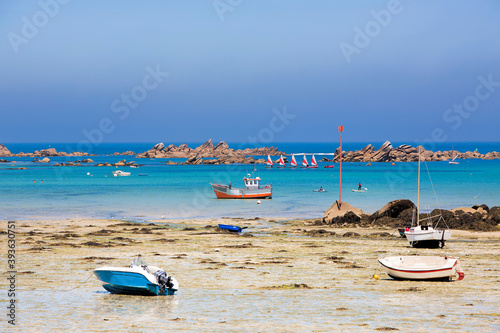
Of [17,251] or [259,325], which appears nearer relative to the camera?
[259,325]

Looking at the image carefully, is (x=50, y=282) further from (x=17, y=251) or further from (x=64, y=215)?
(x=64, y=215)

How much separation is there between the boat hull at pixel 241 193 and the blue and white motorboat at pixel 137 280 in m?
52.2

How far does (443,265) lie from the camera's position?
73.3 ft

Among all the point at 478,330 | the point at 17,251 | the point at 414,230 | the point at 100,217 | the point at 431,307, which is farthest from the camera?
the point at 100,217

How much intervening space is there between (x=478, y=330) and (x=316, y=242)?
1830cm

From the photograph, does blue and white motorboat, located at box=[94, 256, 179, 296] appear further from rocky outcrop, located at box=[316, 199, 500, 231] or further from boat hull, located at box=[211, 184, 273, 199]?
boat hull, located at box=[211, 184, 273, 199]

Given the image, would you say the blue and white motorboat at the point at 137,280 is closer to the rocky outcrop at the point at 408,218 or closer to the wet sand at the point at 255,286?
the wet sand at the point at 255,286

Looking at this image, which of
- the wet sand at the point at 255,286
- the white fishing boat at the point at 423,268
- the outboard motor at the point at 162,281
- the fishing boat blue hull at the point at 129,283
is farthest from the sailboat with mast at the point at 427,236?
the fishing boat blue hull at the point at 129,283

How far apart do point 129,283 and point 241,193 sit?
2111 inches

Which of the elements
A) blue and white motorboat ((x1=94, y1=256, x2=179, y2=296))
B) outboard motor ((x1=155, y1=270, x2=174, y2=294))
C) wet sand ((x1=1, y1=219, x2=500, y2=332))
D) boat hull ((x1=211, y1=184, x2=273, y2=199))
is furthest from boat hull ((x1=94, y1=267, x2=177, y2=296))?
boat hull ((x1=211, y1=184, x2=273, y2=199))

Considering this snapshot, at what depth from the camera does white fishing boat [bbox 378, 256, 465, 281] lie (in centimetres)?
2222

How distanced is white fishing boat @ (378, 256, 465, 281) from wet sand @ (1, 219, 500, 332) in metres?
0.32

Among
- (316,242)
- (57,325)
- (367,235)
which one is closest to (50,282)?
(57,325)

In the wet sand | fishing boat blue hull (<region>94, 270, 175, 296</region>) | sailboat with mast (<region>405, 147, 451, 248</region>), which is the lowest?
the wet sand
